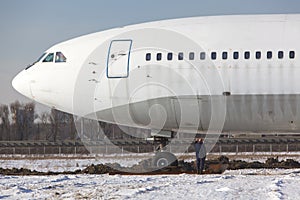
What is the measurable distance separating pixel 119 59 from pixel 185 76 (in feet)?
7.90

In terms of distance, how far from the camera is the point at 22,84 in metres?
22.2

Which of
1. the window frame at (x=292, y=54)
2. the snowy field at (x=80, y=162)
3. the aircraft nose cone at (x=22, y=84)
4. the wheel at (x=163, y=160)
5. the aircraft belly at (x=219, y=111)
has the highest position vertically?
the window frame at (x=292, y=54)

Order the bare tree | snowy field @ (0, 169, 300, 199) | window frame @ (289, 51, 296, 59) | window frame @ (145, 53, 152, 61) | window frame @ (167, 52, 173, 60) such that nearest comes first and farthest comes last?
snowy field @ (0, 169, 300, 199) < window frame @ (289, 51, 296, 59) < window frame @ (167, 52, 173, 60) < window frame @ (145, 53, 152, 61) < the bare tree

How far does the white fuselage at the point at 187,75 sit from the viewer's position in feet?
62.7

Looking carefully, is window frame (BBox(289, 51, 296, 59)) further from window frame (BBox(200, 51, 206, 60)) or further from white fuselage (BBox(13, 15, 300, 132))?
window frame (BBox(200, 51, 206, 60))

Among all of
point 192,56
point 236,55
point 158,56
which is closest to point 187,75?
point 192,56

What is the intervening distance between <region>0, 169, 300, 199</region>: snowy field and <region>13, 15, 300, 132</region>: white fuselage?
9.74ft

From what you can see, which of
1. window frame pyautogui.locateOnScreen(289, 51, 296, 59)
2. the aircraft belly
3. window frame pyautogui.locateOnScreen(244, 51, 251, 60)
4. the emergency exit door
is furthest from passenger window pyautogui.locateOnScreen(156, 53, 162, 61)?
window frame pyautogui.locateOnScreen(289, 51, 296, 59)

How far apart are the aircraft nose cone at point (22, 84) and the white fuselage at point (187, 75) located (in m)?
0.17

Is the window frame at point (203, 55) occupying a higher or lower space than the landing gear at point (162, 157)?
higher

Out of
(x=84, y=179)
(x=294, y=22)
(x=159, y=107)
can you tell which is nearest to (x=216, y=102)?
(x=159, y=107)

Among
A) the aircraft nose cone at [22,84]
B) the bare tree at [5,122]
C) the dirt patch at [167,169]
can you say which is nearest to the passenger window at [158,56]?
the dirt patch at [167,169]

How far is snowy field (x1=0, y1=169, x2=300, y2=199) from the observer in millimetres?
13102

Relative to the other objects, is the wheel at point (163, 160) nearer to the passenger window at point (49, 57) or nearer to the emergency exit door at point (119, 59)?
the emergency exit door at point (119, 59)
